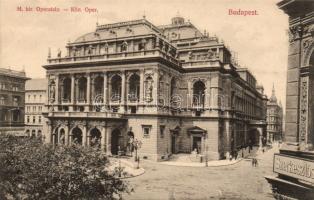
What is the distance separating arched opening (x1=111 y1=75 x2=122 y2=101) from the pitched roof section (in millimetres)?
5580

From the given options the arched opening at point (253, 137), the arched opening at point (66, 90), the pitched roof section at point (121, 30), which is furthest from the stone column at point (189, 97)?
the arched opening at point (253, 137)

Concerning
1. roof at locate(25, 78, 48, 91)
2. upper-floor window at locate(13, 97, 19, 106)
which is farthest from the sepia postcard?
roof at locate(25, 78, 48, 91)

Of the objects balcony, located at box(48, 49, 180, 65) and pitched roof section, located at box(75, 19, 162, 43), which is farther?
pitched roof section, located at box(75, 19, 162, 43)

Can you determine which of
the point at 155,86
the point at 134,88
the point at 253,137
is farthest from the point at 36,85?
the point at 253,137

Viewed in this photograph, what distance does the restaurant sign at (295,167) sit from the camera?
11.6m

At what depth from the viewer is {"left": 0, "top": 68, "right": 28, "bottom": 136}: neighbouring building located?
50875 mm

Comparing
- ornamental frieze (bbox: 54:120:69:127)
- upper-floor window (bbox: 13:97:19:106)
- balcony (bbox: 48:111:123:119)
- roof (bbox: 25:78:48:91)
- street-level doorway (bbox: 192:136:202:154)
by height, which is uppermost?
roof (bbox: 25:78:48:91)

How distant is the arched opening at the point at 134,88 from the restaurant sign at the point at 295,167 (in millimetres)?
27194

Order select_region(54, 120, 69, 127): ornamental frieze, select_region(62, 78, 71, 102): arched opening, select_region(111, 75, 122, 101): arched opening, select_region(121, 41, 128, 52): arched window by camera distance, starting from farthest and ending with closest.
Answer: select_region(62, 78, 71, 102): arched opening → select_region(121, 41, 128, 52): arched window → select_region(111, 75, 122, 101): arched opening → select_region(54, 120, 69, 127): ornamental frieze

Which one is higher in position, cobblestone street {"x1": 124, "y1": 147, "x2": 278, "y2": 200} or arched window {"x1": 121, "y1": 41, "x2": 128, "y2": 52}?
arched window {"x1": 121, "y1": 41, "x2": 128, "y2": 52}

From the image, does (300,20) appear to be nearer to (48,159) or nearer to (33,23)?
(48,159)

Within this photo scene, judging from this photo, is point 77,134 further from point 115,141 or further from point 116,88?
point 116,88

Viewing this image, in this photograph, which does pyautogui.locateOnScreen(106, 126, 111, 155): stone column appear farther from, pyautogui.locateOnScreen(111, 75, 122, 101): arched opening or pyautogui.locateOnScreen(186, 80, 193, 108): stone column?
pyautogui.locateOnScreen(186, 80, 193, 108): stone column

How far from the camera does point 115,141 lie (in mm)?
39344
